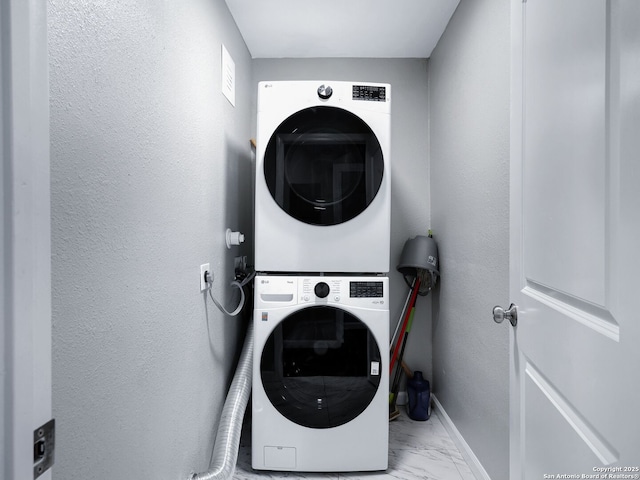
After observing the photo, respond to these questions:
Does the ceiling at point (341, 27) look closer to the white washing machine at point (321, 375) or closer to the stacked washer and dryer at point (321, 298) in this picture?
the stacked washer and dryer at point (321, 298)

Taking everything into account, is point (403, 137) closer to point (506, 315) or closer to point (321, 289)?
point (321, 289)

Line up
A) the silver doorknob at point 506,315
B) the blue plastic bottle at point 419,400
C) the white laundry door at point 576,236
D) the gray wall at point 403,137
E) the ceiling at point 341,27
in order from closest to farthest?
the white laundry door at point 576,236 → the silver doorknob at point 506,315 → the ceiling at point 341,27 → the blue plastic bottle at point 419,400 → the gray wall at point 403,137

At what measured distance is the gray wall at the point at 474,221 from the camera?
1.47 meters

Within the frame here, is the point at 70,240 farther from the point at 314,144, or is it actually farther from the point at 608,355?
the point at 314,144

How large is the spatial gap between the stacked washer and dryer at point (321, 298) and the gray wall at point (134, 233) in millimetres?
267

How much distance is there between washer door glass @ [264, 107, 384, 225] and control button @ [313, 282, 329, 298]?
0.30 m

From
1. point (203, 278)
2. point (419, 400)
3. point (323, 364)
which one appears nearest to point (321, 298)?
point (323, 364)

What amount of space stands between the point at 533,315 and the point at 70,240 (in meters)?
1.11

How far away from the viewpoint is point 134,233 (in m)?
1.00

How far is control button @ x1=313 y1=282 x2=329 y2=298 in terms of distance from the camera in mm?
1731

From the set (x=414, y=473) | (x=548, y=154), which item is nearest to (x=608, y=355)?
(x=548, y=154)

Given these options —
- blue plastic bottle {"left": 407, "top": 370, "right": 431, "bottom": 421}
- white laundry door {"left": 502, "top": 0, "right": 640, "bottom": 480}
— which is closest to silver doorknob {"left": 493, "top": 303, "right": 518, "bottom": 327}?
white laundry door {"left": 502, "top": 0, "right": 640, "bottom": 480}

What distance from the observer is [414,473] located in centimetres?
178

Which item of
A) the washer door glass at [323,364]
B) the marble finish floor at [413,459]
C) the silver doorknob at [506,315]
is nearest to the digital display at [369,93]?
the washer door glass at [323,364]
